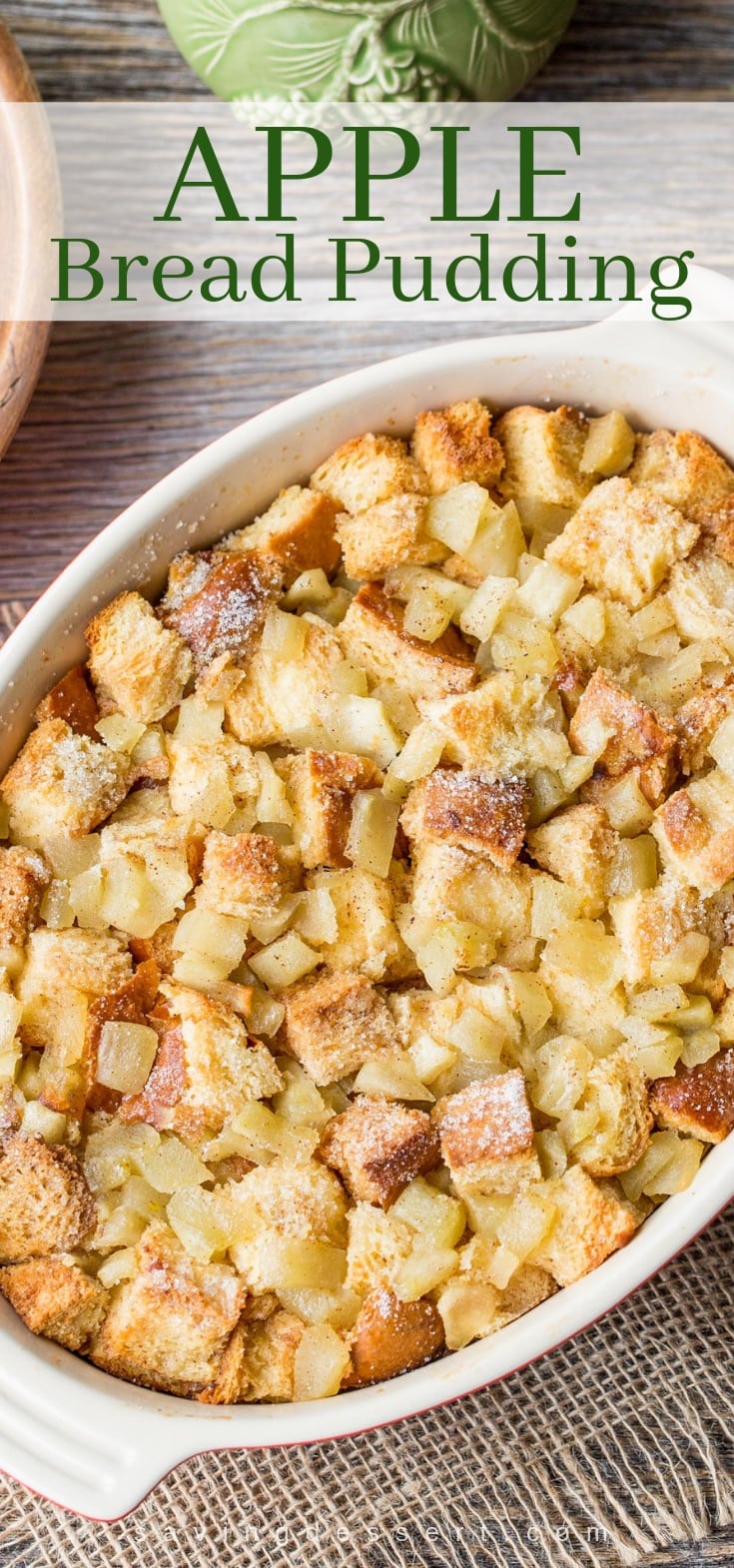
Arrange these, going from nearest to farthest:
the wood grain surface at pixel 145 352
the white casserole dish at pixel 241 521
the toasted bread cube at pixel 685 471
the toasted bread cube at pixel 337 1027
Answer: the white casserole dish at pixel 241 521 < the toasted bread cube at pixel 337 1027 < the toasted bread cube at pixel 685 471 < the wood grain surface at pixel 145 352

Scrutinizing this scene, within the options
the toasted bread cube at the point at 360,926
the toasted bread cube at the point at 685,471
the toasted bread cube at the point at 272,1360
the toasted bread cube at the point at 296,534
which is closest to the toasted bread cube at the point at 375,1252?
the toasted bread cube at the point at 272,1360

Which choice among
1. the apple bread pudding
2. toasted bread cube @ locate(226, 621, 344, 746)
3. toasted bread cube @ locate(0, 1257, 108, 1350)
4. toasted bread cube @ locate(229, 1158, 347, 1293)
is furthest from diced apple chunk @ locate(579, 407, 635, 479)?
toasted bread cube @ locate(0, 1257, 108, 1350)

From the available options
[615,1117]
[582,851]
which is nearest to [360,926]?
[582,851]

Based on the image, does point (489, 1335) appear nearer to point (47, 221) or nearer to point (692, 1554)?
point (692, 1554)

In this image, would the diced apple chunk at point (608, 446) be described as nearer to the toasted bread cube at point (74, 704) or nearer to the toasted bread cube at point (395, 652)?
the toasted bread cube at point (395, 652)

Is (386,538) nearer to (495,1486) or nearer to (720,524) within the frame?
(720,524)

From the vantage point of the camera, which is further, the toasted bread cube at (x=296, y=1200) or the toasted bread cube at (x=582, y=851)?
the toasted bread cube at (x=582, y=851)

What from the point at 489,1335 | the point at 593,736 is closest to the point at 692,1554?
the point at 489,1335
